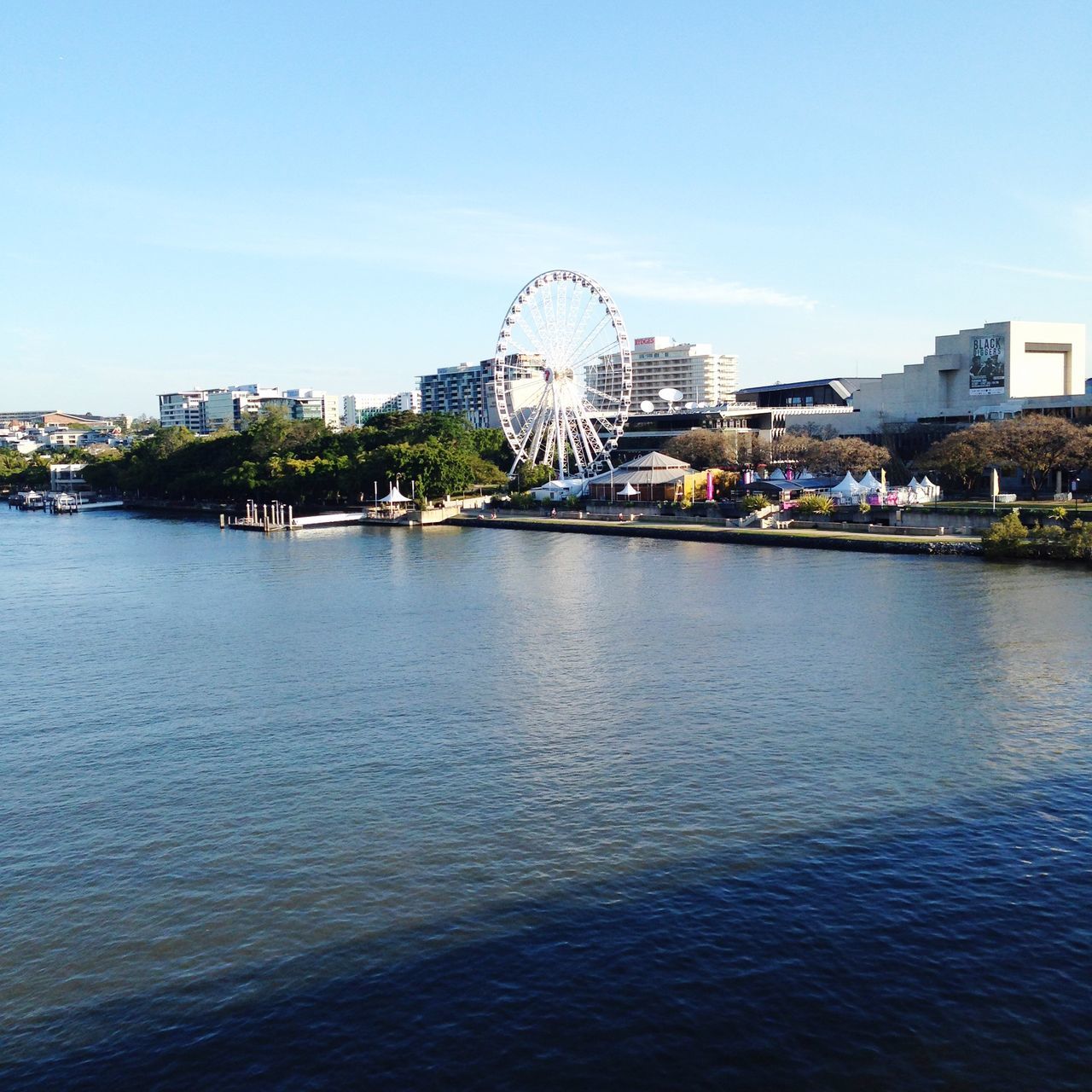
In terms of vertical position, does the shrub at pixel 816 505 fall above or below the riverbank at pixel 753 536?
above

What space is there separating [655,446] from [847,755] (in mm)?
97074

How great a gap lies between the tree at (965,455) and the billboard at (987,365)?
Result: 1957 centimetres

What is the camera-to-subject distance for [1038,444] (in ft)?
245

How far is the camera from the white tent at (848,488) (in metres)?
75.7

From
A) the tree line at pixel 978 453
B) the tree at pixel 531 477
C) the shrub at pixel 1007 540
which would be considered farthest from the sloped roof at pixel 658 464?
the shrub at pixel 1007 540

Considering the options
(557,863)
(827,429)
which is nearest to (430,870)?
(557,863)

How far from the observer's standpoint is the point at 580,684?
33.8m

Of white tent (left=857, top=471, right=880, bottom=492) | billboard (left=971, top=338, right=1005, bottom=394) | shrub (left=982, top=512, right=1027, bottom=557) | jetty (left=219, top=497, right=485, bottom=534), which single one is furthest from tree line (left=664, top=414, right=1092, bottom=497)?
jetty (left=219, top=497, right=485, bottom=534)

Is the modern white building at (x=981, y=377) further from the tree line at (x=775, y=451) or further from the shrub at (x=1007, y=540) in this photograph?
the shrub at (x=1007, y=540)

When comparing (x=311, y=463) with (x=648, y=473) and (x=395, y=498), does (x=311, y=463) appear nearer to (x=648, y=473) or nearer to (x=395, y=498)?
(x=395, y=498)

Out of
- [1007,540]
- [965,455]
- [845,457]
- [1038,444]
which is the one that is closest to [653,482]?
[845,457]

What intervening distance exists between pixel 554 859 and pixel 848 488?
59711mm

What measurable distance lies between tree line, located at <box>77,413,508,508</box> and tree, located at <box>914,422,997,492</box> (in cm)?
4168

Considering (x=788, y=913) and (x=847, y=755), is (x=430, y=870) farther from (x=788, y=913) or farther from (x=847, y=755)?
(x=847, y=755)
